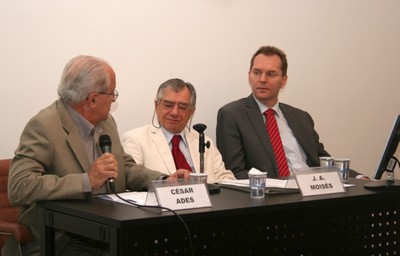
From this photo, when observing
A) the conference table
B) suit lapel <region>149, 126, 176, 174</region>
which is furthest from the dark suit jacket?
the conference table

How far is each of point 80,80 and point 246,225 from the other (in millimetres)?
1058

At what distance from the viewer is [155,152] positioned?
3951mm

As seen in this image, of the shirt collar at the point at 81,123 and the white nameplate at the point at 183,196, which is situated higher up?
the shirt collar at the point at 81,123

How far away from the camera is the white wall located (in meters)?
3.97

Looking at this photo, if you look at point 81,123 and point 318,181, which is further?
point 81,123

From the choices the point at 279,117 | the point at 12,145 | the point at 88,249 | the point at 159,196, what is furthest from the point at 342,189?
the point at 12,145

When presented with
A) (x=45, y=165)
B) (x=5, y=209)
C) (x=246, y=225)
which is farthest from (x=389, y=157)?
(x=5, y=209)

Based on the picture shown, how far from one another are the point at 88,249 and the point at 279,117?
237 cm

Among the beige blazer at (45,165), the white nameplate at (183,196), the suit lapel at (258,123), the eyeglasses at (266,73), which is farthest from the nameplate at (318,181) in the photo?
the eyeglasses at (266,73)

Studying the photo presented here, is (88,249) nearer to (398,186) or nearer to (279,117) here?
(398,186)

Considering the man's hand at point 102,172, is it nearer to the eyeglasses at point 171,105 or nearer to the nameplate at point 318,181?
the nameplate at point 318,181

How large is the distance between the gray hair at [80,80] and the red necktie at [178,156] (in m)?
1.07

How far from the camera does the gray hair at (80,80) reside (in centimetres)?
305

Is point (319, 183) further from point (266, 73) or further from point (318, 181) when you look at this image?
point (266, 73)
